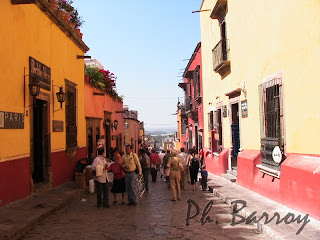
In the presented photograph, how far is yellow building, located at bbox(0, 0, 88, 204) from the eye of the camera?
808 centimetres

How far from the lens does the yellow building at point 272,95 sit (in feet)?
22.5

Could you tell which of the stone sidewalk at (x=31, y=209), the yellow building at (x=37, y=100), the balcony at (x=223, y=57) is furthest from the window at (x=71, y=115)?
the balcony at (x=223, y=57)

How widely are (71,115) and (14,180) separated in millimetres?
5584

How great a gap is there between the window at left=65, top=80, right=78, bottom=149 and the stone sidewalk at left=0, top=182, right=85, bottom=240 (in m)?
2.22

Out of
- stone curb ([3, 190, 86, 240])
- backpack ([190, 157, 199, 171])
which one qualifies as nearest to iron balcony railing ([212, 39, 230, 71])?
backpack ([190, 157, 199, 171])

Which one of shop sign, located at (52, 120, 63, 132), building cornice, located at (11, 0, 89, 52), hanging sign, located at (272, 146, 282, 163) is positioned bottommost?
hanging sign, located at (272, 146, 282, 163)

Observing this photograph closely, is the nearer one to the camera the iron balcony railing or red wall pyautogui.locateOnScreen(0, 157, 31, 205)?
red wall pyautogui.locateOnScreen(0, 157, 31, 205)

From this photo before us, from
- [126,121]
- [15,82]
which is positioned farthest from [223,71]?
[126,121]

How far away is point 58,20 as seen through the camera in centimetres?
1177

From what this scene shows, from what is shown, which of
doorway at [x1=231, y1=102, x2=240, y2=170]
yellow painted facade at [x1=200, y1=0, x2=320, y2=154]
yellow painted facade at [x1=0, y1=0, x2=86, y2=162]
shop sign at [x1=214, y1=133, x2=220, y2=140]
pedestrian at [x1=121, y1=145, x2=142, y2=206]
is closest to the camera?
yellow painted facade at [x1=200, y1=0, x2=320, y2=154]

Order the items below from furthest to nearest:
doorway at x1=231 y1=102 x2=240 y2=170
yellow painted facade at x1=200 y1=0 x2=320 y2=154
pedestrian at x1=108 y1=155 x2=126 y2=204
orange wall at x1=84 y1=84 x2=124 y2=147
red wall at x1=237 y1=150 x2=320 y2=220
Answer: orange wall at x1=84 y1=84 x2=124 y2=147, doorway at x1=231 y1=102 x2=240 y2=170, pedestrian at x1=108 y1=155 x2=126 y2=204, yellow painted facade at x1=200 y1=0 x2=320 y2=154, red wall at x1=237 y1=150 x2=320 y2=220

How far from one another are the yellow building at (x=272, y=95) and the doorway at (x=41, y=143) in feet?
19.1

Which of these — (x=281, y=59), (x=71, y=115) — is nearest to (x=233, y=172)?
(x=71, y=115)

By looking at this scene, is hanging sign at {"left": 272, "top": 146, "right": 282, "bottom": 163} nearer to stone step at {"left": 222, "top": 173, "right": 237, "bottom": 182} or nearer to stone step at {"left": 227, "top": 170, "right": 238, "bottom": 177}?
stone step at {"left": 222, "top": 173, "right": 237, "bottom": 182}
